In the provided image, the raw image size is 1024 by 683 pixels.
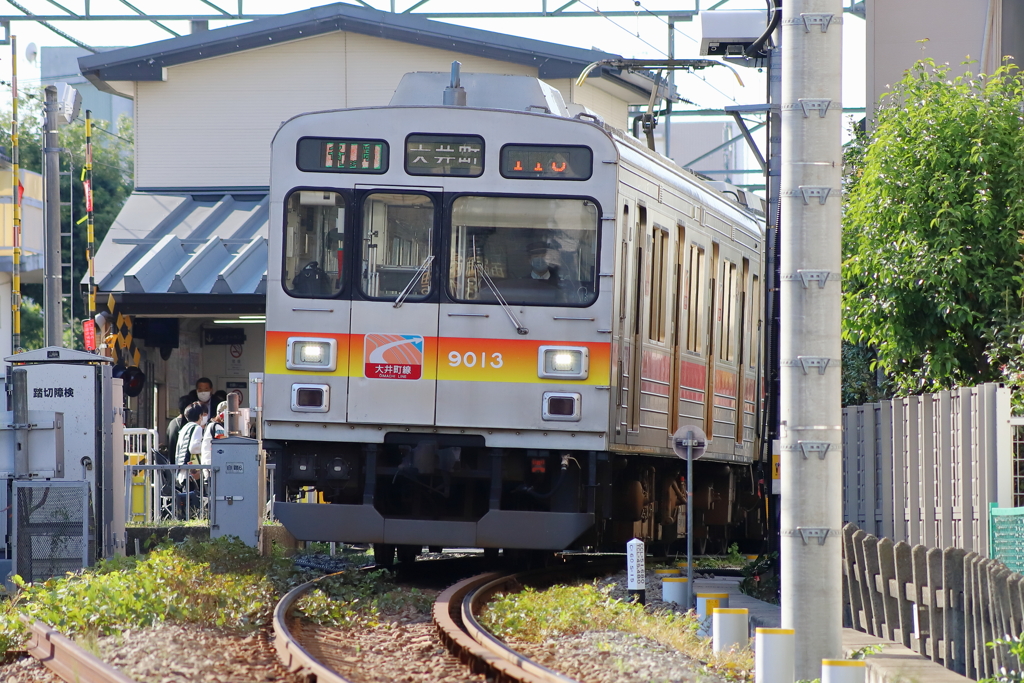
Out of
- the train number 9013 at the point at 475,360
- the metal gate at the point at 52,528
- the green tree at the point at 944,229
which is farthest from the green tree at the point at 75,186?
the train number 9013 at the point at 475,360

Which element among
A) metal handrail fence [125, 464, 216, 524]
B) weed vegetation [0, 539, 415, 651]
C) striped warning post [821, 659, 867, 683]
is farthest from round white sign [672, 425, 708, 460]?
metal handrail fence [125, 464, 216, 524]

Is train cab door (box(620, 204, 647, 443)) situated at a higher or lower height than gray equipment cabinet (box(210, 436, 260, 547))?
higher

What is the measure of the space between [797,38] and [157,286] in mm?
16258

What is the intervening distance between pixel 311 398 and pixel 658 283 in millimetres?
3039

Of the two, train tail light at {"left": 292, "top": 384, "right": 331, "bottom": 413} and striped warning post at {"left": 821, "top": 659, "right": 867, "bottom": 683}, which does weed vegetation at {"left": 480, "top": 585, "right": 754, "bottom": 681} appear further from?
train tail light at {"left": 292, "top": 384, "right": 331, "bottom": 413}

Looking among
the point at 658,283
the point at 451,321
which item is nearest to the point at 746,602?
the point at 451,321

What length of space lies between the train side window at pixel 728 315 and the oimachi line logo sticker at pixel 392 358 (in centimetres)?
402

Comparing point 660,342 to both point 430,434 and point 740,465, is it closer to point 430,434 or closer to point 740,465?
point 430,434

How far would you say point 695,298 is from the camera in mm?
12969

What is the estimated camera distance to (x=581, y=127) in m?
10.9

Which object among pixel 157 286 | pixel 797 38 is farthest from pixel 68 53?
pixel 797 38

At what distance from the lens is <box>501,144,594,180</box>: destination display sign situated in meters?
10.8

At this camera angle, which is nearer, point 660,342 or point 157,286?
point 660,342

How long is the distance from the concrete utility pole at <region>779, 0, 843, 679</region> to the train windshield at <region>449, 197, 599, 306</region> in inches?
154
